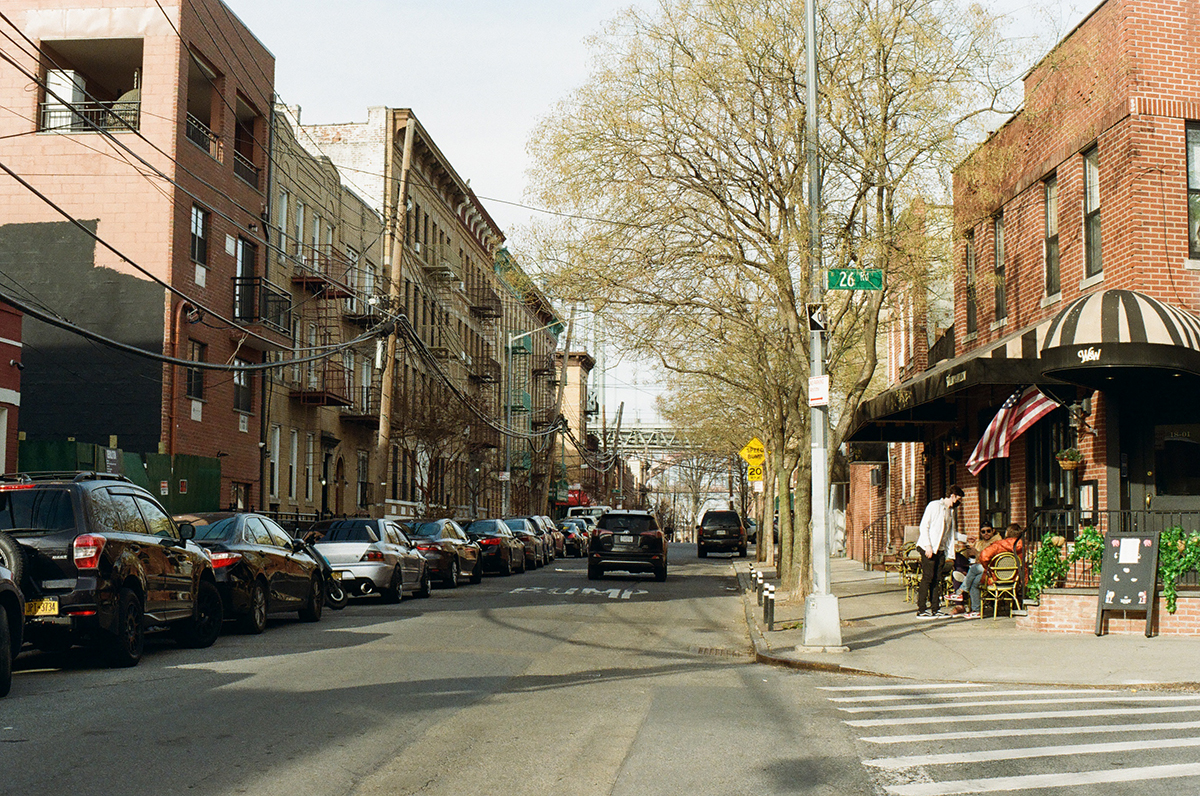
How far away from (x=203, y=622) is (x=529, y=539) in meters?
23.2

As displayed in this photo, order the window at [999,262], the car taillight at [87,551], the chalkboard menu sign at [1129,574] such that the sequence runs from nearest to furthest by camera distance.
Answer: the car taillight at [87,551] < the chalkboard menu sign at [1129,574] < the window at [999,262]

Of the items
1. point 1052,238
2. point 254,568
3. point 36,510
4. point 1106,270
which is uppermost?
point 1052,238

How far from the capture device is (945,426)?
84.7ft

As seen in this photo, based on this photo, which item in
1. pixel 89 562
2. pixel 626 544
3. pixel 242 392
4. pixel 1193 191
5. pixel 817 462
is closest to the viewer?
pixel 89 562

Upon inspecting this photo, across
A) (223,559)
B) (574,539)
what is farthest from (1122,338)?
(574,539)

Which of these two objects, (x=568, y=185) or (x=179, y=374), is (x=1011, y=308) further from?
(x=179, y=374)

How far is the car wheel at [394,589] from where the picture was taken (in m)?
22.4

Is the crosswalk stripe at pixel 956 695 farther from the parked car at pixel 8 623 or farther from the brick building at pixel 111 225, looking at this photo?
the brick building at pixel 111 225

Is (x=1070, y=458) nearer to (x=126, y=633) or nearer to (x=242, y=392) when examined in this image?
(x=126, y=633)

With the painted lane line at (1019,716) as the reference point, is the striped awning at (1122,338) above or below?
above

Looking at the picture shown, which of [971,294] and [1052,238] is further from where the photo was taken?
[971,294]

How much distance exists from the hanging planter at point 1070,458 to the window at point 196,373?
21504 millimetres

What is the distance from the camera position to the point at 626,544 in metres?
30.2

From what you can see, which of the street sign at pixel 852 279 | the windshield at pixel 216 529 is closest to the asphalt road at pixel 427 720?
the windshield at pixel 216 529
